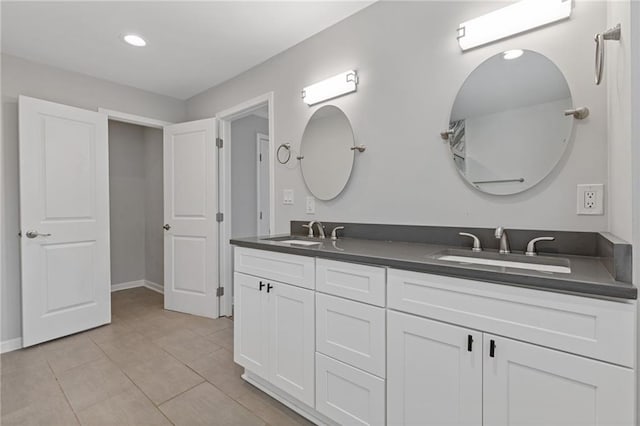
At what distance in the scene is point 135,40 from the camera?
2.35 m

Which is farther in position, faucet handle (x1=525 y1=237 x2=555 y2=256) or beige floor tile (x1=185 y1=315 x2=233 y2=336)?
beige floor tile (x1=185 y1=315 x2=233 y2=336)

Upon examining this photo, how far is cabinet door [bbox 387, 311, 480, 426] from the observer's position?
3.41 ft

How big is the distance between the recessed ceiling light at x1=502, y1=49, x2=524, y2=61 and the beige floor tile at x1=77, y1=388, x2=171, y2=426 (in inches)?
99.3

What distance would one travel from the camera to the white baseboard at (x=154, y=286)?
13.4ft

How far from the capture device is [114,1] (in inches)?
74.8

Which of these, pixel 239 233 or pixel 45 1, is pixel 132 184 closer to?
pixel 239 233

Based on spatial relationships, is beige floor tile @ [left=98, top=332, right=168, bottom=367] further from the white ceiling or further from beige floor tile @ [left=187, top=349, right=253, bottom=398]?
the white ceiling

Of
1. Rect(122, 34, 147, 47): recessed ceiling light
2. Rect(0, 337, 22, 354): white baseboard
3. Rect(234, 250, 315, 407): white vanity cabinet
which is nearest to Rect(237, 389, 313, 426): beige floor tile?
Rect(234, 250, 315, 407): white vanity cabinet

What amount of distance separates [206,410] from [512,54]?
2438 millimetres

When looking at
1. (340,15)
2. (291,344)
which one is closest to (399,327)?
(291,344)

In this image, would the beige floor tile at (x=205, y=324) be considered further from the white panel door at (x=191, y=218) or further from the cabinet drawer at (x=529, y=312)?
the cabinet drawer at (x=529, y=312)

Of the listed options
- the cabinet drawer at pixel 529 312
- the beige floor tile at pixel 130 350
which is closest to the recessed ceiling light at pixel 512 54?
the cabinet drawer at pixel 529 312

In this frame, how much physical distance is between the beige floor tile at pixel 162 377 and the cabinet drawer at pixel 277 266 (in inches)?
31.4

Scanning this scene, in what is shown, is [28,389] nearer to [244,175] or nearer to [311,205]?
[311,205]
